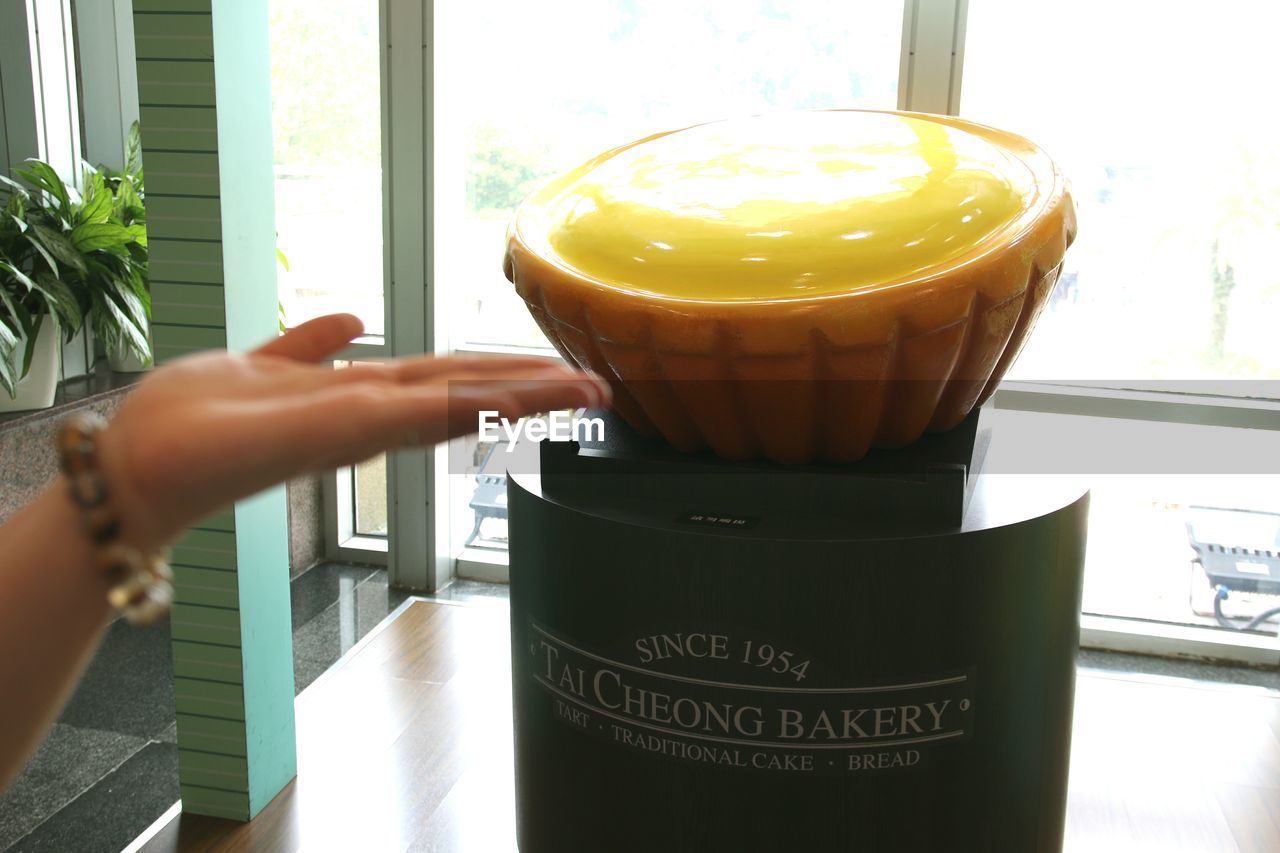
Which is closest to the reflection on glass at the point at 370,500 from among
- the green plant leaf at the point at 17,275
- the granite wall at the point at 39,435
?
the granite wall at the point at 39,435

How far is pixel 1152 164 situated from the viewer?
10.9ft

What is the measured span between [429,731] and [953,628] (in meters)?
1.80

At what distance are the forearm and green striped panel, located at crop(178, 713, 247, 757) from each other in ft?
6.14

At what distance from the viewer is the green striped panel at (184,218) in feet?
7.30

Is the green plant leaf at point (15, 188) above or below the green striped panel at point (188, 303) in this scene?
above

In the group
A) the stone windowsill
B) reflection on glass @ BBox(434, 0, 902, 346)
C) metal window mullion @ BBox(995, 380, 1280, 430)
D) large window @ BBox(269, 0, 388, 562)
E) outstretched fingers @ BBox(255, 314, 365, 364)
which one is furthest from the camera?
large window @ BBox(269, 0, 388, 562)

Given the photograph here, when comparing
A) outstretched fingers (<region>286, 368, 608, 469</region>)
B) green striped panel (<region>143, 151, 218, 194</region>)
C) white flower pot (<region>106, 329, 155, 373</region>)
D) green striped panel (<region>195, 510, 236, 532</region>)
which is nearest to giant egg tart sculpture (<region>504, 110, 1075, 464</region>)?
outstretched fingers (<region>286, 368, 608, 469</region>)

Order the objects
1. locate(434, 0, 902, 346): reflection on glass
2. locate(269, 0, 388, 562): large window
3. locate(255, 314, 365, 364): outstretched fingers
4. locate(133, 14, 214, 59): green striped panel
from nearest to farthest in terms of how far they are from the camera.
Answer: locate(255, 314, 365, 364): outstretched fingers
locate(133, 14, 214, 59): green striped panel
locate(434, 0, 902, 346): reflection on glass
locate(269, 0, 388, 562): large window

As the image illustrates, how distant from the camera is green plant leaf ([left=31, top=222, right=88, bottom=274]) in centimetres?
314

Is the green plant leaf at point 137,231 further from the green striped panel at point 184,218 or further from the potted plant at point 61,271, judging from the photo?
the green striped panel at point 184,218

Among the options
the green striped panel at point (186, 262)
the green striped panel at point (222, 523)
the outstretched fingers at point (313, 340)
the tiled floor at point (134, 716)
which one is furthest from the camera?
the tiled floor at point (134, 716)

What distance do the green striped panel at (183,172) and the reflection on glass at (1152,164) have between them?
2.21 meters

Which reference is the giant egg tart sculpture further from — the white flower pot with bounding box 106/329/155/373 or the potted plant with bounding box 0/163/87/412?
the white flower pot with bounding box 106/329/155/373

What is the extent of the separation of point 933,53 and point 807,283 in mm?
2106
